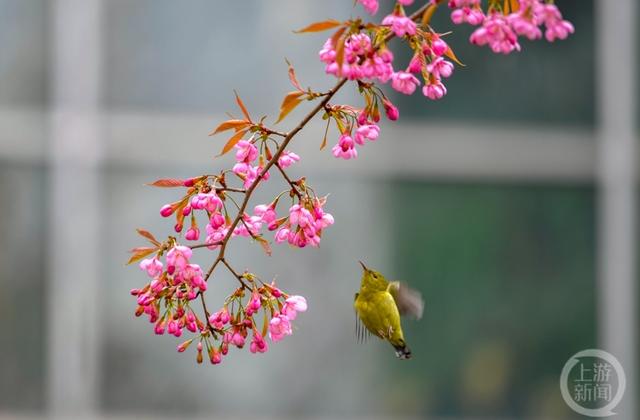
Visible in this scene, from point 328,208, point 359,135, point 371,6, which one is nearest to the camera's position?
point 371,6

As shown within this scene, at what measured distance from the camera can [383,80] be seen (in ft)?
5.02

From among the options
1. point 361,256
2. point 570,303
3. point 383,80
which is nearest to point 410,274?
point 361,256

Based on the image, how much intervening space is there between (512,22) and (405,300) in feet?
2.81

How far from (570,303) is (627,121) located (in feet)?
4.16

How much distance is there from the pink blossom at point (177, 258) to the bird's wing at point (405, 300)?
649 millimetres

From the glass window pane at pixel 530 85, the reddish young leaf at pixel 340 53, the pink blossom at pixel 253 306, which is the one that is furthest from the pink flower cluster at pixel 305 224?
the glass window pane at pixel 530 85

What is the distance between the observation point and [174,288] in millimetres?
1667

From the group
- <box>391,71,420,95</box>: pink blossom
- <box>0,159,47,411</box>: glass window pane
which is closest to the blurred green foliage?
<box>0,159,47,411</box>: glass window pane

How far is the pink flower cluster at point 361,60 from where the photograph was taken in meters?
1.50

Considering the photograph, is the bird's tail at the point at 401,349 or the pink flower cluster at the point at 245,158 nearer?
the pink flower cluster at the point at 245,158

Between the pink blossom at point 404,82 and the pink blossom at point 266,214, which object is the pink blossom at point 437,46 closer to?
the pink blossom at point 404,82

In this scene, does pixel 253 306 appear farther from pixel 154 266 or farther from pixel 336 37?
pixel 336 37

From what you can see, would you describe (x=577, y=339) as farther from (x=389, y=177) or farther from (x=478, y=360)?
(x=389, y=177)

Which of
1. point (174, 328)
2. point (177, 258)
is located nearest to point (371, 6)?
point (177, 258)
